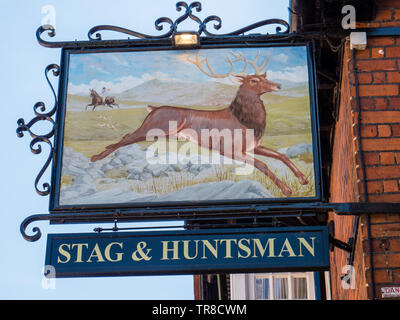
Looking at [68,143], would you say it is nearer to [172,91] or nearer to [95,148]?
[95,148]

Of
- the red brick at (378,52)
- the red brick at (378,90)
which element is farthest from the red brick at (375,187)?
the red brick at (378,52)

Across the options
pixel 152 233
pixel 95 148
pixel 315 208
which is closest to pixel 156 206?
pixel 152 233

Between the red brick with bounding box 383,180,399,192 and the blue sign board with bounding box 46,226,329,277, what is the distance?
0.71 meters

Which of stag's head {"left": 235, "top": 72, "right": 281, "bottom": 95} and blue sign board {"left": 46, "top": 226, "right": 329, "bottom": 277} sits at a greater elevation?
stag's head {"left": 235, "top": 72, "right": 281, "bottom": 95}

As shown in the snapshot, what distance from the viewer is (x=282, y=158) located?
9.62 m

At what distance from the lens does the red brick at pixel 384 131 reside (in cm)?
919

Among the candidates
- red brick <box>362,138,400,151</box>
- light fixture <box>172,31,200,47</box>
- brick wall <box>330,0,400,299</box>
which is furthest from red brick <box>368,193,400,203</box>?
light fixture <box>172,31,200,47</box>

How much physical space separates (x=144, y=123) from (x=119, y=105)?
0.39 m

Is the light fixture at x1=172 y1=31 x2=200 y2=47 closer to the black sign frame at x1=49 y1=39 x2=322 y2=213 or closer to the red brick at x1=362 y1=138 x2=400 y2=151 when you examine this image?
the black sign frame at x1=49 y1=39 x2=322 y2=213

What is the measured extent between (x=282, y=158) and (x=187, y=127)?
107cm

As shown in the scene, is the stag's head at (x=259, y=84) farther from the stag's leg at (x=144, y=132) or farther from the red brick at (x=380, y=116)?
the red brick at (x=380, y=116)

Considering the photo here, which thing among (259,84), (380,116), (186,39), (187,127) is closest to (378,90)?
(380,116)

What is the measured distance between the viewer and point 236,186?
31.1ft

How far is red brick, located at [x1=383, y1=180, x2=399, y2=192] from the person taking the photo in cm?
895
